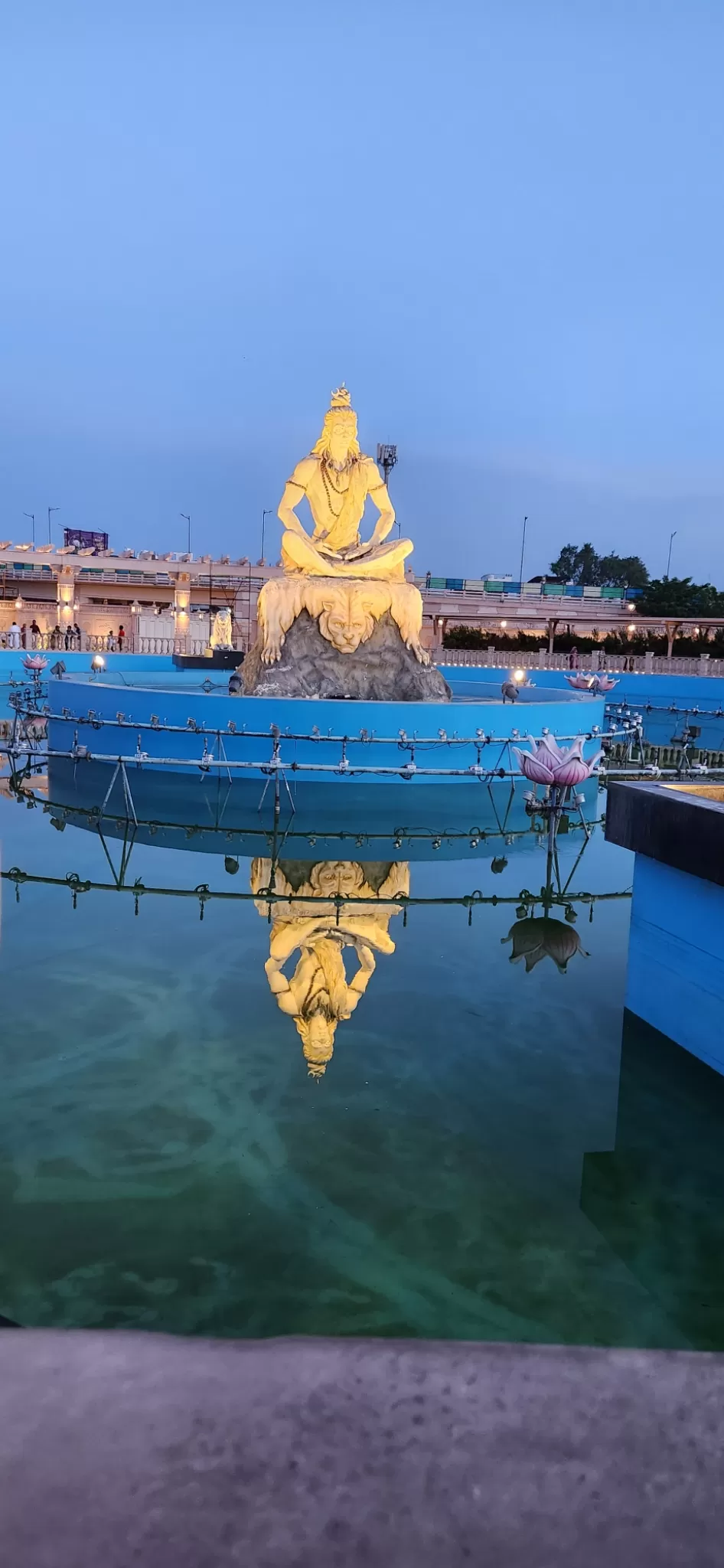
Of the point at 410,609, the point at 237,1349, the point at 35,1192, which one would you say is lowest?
the point at 35,1192

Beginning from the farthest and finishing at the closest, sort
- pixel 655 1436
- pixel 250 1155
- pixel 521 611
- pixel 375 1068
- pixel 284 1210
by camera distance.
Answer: pixel 521 611, pixel 375 1068, pixel 250 1155, pixel 284 1210, pixel 655 1436

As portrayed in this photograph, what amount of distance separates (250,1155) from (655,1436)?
3.42 m

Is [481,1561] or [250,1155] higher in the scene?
[481,1561]

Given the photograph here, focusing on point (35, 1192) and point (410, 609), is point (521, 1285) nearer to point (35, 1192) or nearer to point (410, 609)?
point (35, 1192)

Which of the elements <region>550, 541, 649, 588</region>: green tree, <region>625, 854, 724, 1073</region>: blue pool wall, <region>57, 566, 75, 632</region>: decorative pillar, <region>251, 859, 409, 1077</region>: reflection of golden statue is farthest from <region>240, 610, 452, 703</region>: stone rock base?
<region>550, 541, 649, 588</region>: green tree

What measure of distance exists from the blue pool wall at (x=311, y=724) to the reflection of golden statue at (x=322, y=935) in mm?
4891

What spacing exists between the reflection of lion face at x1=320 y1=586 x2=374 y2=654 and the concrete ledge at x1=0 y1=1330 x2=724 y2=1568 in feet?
52.1

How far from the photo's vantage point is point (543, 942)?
7.91 meters

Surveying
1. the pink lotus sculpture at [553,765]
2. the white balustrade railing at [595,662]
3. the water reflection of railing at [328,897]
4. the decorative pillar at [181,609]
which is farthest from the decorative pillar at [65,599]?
the pink lotus sculpture at [553,765]

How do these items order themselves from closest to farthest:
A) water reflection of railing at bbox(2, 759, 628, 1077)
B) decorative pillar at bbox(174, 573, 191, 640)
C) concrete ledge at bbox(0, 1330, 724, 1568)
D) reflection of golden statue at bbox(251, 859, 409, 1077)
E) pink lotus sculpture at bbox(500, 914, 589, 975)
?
concrete ledge at bbox(0, 1330, 724, 1568) < reflection of golden statue at bbox(251, 859, 409, 1077) < water reflection of railing at bbox(2, 759, 628, 1077) < pink lotus sculpture at bbox(500, 914, 589, 975) < decorative pillar at bbox(174, 573, 191, 640)

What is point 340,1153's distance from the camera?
452 cm

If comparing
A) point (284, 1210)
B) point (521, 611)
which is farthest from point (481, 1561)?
point (521, 611)

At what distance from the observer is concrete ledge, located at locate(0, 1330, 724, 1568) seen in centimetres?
111

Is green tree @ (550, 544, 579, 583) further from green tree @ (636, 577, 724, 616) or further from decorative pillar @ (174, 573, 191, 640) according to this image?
decorative pillar @ (174, 573, 191, 640)
